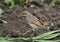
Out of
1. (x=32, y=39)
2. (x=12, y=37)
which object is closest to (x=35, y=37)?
(x=32, y=39)

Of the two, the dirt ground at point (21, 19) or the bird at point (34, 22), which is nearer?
the dirt ground at point (21, 19)

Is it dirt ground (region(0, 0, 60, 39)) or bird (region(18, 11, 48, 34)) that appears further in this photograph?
bird (region(18, 11, 48, 34))

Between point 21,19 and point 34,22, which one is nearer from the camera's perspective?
point 34,22

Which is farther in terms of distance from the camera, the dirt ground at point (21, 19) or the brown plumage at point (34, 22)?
the brown plumage at point (34, 22)

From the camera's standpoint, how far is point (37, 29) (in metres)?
4.05

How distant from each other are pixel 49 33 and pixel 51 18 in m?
0.68

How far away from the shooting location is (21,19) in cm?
445

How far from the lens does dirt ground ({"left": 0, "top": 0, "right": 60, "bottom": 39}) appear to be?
3.91 m

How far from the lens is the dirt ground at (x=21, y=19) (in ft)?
12.8

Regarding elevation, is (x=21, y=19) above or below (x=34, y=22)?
above

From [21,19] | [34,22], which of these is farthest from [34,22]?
[21,19]

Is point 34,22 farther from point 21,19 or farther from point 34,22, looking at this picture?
point 21,19

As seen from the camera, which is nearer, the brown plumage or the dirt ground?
the dirt ground

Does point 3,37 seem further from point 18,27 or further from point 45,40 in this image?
point 45,40
